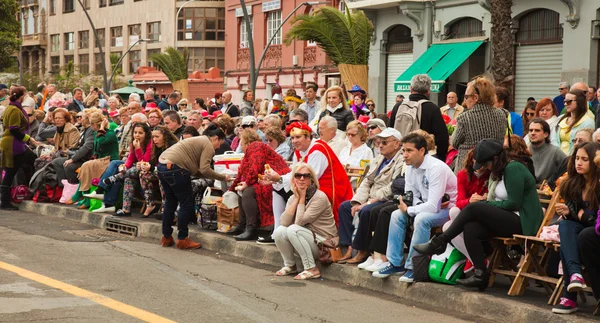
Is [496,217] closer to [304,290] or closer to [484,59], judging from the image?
[304,290]

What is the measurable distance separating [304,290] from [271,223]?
2760 mm

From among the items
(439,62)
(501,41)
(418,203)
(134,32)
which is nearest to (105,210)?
(418,203)

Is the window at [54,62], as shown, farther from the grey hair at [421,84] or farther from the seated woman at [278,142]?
the grey hair at [421,84]

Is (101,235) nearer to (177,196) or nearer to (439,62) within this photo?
(177,196)

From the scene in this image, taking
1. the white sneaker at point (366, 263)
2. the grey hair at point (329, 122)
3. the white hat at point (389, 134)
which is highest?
the grey hair at point (329, 122)

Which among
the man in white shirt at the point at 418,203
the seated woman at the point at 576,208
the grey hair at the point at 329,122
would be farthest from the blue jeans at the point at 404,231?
the grey hair at the point at 329,122

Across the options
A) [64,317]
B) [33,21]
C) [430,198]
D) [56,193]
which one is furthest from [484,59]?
[33,21]

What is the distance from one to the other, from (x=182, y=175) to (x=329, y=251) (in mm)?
2776

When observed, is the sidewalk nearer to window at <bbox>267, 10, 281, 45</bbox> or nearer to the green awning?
the green awning

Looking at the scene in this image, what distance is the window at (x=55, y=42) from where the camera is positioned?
294 ft

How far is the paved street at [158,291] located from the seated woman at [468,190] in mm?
820

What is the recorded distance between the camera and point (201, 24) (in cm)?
7125

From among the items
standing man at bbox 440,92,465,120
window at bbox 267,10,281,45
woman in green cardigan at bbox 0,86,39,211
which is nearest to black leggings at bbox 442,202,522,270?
standing man at bbox 440,92,465,120

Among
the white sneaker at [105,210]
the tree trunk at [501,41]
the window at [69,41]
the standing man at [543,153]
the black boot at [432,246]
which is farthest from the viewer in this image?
the window at [69,41]
